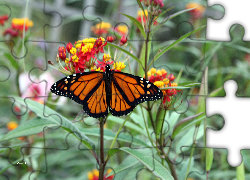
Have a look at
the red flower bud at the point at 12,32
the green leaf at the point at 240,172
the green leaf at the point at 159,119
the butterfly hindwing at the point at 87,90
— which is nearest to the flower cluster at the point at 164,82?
the green leaf at the point at 159,119

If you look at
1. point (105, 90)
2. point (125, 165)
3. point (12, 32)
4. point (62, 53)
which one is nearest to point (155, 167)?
point (125, 165)

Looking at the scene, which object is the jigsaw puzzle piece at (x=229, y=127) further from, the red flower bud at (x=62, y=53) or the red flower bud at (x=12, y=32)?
the red flower bud at (x=12, y=32)

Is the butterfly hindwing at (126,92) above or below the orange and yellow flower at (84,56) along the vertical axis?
below

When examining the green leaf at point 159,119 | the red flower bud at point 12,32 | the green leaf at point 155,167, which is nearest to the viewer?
the green leaf at point 155,167

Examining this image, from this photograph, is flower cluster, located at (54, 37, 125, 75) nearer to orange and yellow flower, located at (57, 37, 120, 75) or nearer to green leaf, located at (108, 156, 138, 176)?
orange and yellow flower, located at (57, 37, 120, 75)

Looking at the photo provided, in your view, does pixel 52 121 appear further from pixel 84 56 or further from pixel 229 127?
pixel 229 127

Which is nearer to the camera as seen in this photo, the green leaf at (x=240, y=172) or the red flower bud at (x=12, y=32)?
the green leaf at (x=240, y=172)
